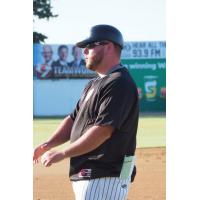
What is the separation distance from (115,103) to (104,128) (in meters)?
0.10

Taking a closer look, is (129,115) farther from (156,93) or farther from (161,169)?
(156,93)

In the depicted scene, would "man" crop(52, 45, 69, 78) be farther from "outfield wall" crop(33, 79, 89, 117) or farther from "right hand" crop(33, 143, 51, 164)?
"right hand" crop(33, 143, 51, 164)

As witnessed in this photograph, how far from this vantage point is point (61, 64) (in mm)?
18656

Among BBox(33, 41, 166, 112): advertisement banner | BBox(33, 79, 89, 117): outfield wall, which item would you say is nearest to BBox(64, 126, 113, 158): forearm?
BBox(33, 41, 166, 112): advertisement banner

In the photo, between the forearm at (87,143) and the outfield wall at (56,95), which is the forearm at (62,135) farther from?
the outfield wall at (56,95)

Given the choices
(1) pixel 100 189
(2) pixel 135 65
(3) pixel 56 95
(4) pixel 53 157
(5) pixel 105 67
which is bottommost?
(1) pixel 100 189

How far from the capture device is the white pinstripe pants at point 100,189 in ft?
7.20

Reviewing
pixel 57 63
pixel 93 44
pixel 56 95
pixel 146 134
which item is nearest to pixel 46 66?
pixel 57 63

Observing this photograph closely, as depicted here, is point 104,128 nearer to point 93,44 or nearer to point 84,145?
point 84,145

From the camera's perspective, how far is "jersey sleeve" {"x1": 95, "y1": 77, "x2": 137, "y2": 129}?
2.13 meters

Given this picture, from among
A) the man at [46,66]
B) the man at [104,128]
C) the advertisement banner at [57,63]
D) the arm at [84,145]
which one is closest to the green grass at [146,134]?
the advertisement banner at [57,63]

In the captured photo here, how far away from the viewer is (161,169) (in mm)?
6641

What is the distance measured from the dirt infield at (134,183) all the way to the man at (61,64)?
11.0m
